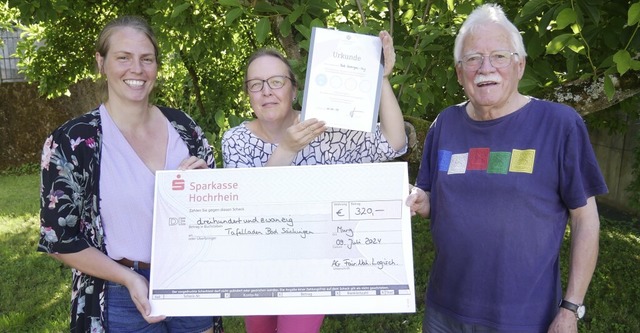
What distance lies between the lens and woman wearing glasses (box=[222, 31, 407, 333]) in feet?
6.91

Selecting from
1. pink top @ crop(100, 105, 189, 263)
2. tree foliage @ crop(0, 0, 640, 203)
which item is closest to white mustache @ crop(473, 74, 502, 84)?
tree foliage @ crop(0, 0, 640, 203)

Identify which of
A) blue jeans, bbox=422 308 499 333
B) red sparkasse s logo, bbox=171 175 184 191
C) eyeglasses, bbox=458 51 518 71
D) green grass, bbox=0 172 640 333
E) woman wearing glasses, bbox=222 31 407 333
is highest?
eyeglasses, bbox=458 51 518 71

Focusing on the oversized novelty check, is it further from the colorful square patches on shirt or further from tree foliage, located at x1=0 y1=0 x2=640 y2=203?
tree foliage, located at x1=0 y1=0 x2=640 y2=203

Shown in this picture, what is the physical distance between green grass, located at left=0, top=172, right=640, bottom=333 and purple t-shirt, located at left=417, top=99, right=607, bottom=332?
248cm

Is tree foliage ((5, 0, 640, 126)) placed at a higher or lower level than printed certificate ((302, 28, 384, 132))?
higher

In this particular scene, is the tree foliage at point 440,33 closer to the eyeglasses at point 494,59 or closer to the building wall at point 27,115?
the eyeglasses at point 494,59

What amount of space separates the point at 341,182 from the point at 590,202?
88 centimetres

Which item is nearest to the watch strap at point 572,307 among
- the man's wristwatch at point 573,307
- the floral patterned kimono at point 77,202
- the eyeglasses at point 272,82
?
the man's wristwatch at point 573,307

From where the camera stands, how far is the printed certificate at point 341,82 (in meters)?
2.02

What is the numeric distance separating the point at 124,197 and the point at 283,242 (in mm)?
605

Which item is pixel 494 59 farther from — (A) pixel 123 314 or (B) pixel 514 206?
(A) pixel 123 314

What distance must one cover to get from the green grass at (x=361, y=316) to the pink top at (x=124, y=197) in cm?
247

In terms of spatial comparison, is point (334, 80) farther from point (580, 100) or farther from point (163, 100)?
point (163, 100)

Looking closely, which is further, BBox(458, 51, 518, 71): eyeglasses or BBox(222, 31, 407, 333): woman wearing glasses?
BBox(222, 31, 407, 333): woman wearing glasses
